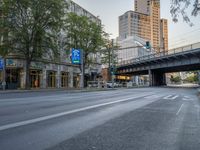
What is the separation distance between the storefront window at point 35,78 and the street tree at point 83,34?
8.43m

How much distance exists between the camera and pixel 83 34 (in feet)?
169

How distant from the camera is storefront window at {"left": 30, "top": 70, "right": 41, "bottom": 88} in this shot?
48559 millimetres

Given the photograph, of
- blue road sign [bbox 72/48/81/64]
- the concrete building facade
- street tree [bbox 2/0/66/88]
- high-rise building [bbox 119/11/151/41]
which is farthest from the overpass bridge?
street tree [bbox 2/0/66/88]

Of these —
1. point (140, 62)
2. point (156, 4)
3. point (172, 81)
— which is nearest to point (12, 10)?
point (156, 4)

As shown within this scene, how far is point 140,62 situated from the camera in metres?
71.6

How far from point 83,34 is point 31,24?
14.4 metres

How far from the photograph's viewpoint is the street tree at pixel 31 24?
125ft

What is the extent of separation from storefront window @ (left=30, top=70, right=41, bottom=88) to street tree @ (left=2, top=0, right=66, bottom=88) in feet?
24.4

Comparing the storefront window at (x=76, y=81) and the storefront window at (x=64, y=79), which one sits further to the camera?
the storefront window at (x=76, y=81)

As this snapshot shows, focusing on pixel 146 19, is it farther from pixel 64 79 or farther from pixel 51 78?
pixel 64 79

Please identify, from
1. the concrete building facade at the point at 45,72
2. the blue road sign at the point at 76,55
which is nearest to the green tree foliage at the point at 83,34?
the concrete building facade at the point at 45,72

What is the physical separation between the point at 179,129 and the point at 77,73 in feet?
187

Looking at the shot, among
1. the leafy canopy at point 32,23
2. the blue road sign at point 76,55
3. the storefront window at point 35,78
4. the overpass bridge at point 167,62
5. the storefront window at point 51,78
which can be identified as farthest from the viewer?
the storefront window at point 51,78

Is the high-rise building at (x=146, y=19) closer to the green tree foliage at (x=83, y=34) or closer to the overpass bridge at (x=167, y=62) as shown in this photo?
the overpass bridge at (x=167, y=62)
